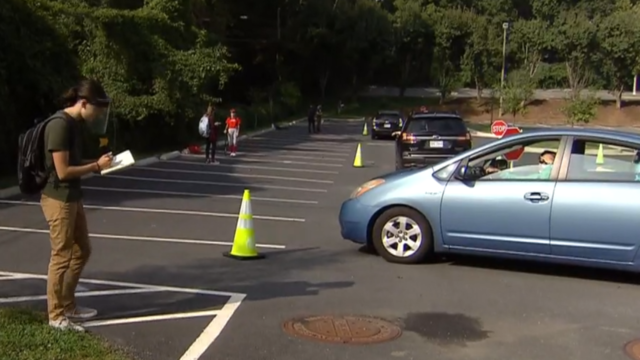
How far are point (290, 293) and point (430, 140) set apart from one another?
10584mm

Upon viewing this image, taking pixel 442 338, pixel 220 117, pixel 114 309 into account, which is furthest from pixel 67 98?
pixel 220 117

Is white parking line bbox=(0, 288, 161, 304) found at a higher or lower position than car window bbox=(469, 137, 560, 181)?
lower

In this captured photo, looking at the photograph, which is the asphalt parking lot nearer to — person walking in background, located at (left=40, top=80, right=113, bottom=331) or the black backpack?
person walking in background, located at (left=40, top=80, right=113, bottom=331)

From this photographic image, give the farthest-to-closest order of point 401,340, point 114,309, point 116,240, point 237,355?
1. point 116,240
2. point 114,309
3. point 401,340
4. point 237,355

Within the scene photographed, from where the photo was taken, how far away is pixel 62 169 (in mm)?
5859

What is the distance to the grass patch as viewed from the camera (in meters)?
5.38

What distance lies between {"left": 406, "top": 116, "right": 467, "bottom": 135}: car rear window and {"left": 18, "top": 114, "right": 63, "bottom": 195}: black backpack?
1268 cm

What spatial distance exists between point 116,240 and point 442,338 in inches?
212

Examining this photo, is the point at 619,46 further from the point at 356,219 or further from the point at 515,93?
the point at 356,219

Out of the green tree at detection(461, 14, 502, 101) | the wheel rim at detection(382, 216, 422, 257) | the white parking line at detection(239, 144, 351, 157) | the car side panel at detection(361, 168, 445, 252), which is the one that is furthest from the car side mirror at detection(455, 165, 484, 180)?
the green tree at detection(461, 14, 502, 101)

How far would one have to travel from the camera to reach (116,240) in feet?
34.4

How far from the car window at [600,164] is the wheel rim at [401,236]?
5.64 feet

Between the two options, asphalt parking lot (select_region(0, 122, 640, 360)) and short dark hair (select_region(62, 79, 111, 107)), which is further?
asphalt parking lot (select_region(0, 122, 640, 360))

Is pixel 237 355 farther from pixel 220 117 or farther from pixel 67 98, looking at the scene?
pixel 220 117
